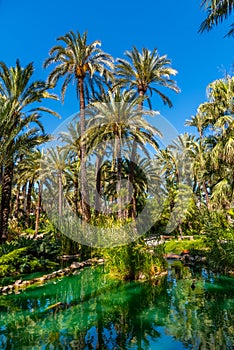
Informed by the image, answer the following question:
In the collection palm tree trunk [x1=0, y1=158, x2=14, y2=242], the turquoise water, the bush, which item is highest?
palm tree trunk [x1=0, y1=158, x2=14, y2=242]

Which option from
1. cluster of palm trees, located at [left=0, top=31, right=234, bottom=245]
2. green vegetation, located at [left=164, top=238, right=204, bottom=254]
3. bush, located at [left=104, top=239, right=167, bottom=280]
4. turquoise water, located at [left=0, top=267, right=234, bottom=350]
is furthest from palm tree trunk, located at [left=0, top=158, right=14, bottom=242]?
green vegetation, located at [left=164, top=238, right=204, bottom=254]

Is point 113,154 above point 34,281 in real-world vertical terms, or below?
above

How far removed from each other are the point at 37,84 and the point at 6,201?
645 cm

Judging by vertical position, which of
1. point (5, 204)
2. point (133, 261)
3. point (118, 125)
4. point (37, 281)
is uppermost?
point (118, 125)

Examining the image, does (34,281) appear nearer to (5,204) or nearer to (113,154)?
(5,204)

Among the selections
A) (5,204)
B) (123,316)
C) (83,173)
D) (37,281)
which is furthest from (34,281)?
(83,173)

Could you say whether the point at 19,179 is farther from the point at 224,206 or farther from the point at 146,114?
the point at 224,206

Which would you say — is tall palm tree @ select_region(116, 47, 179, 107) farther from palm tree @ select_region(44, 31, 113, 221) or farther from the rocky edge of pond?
the rocky edge of pond

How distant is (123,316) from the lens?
20.7 ft

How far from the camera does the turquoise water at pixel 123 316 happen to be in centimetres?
491

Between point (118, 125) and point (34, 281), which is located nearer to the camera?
point (34, 281)

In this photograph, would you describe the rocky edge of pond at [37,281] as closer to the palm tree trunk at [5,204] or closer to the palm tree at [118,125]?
the palm tree trunk at [5,204]

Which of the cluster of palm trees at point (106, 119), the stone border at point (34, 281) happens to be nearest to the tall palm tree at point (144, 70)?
the cluster of palm trees at point (106, 119)

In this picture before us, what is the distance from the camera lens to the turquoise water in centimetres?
491
